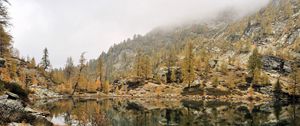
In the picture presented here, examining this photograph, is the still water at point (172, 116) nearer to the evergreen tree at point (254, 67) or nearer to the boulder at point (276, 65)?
the evergreen tree at point (254, 67)

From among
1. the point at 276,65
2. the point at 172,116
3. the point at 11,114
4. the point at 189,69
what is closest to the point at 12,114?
the point at 11,114

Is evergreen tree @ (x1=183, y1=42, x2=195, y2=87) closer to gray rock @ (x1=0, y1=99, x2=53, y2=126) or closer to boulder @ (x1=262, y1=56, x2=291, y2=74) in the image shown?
boulder @ (x1=262, y1=56, x2=291, y2=74)

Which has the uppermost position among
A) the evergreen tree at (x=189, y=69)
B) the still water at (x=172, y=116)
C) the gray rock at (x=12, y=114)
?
the evergreen tree at (x=189, y=69)

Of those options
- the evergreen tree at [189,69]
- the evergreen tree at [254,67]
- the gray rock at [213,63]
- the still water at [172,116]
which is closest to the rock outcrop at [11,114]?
the still water at [172,116]

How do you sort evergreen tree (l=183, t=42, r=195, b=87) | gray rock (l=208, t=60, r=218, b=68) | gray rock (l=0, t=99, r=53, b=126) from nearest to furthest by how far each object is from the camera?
1. gray rock (l=0, t=99, r=53, b=126)
2. evergreen tree (l=183, t=42, r=195, b=87)
3. gray rock (l=208, t=60, r=218, b=68)

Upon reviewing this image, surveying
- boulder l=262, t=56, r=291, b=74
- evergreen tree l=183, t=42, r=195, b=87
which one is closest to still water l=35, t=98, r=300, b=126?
evergreen tree l=183, t=42, r=195, b=87

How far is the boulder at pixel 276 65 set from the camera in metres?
164

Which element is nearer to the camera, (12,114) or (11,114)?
(11,114)

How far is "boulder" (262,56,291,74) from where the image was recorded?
16361 cm

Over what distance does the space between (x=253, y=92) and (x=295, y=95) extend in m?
16.8

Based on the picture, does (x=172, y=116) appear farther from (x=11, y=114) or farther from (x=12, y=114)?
(x=11, y=114)

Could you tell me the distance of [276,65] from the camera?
16500 cm

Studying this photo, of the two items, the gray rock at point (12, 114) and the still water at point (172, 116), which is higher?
the gray rock at point (12, 114)

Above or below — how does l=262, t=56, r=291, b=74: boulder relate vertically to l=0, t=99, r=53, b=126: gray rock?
above
